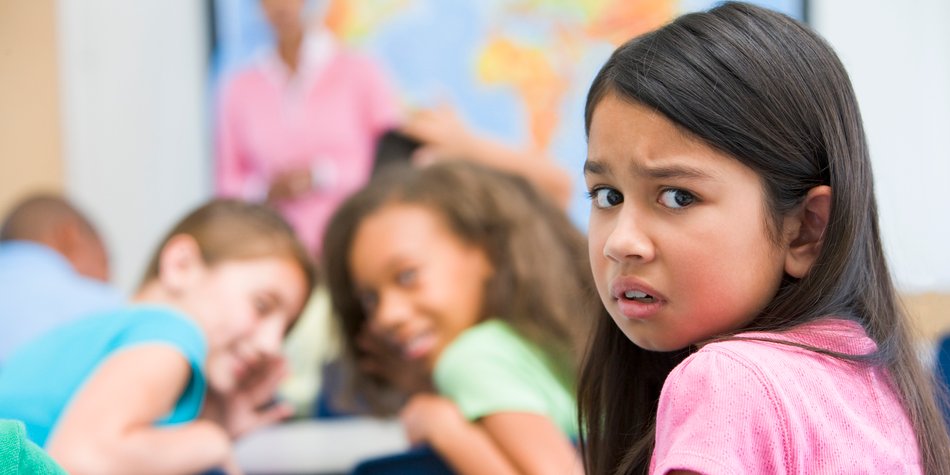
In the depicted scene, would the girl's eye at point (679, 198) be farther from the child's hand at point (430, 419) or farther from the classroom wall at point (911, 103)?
the classroom wall at point (911, 103)

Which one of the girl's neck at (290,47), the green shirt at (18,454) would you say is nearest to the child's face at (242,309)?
the green shirt at (18,454)

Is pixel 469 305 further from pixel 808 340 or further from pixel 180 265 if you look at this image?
pixel 808 340

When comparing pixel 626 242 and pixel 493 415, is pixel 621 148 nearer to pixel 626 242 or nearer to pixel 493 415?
pixel 626 242

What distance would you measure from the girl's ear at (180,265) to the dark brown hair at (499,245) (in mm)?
256

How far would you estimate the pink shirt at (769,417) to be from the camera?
82cm

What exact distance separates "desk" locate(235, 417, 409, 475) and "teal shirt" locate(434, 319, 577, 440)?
8.4 inches

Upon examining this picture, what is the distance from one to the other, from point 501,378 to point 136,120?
2473 mm

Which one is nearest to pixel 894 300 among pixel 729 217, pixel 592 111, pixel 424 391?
pixel 729 217

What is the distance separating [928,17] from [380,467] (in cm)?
218

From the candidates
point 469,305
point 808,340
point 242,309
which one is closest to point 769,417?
point 808,340

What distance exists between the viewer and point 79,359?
1.66 meters

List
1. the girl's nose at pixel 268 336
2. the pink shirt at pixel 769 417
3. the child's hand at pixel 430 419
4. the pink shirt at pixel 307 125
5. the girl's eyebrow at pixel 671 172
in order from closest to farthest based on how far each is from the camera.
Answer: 1. the pink shirt at pixel 769 417
2. the girl's eyebrow at pixel 671 172
3. the child's hand at pixel 430 419
4. the girl's nose at pixel 268 336
5. the pink shirt at pixel 307 125

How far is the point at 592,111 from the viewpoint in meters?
1.04

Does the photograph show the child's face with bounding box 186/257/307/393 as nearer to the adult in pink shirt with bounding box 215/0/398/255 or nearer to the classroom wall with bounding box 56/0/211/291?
the adult in pink shirt with bounding box 215/0/398/255
